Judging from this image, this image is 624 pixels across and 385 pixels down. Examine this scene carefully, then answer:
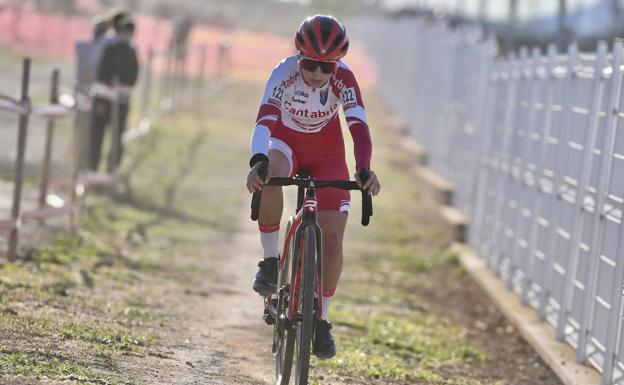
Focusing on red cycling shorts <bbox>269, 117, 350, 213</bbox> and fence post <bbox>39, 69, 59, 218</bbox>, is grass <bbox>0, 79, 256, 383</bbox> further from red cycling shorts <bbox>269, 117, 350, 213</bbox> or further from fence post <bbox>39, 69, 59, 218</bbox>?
red cycling shorts <bbox>269, 117, 350, 213</bbox>

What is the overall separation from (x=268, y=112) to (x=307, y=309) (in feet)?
3.86

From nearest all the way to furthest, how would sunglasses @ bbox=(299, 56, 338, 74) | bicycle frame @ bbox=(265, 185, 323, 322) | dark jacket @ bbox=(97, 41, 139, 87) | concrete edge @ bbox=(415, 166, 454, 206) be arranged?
bicycle frame @ bbox=(265, 185, 323, 322)
sunglasses @ bbox=(299, 56, 338, 74)
dark jacket @ bbox=(97, 41, 139, 87)
concrete edge @ bbox=(415, 166, 454, 206)

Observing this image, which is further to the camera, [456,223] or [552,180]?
[456,223]

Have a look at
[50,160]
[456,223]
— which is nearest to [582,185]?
[50,160]

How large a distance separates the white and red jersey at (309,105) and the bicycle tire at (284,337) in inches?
22.2

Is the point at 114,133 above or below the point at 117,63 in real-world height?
below

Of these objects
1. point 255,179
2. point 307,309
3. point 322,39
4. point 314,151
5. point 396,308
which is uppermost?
point 322,39

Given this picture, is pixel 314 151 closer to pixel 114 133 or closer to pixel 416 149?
pixel 114 133

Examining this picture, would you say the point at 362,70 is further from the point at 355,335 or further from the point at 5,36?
the point at 355,335

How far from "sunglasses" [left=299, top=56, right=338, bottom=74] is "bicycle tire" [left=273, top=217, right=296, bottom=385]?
87 centimetres

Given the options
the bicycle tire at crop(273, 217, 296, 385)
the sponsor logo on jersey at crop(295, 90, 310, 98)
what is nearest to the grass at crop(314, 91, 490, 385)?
the bicycle tire at crop(273, 217, 296, 385)

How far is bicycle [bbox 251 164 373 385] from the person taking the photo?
6758 millimetres

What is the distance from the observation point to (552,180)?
1105 centimetres

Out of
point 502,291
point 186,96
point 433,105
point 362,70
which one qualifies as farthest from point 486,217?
point 362,70
